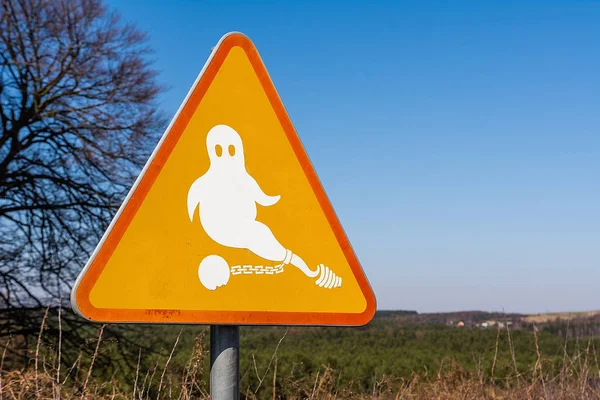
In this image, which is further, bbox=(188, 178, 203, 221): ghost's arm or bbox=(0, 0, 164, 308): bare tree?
bbox=(0, 0, 164, 308): bare tree

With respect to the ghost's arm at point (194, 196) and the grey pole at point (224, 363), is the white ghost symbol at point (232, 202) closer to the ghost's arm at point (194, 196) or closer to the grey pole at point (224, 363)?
the ghost's arm at point (194, 196)

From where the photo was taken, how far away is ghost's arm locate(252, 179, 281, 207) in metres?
1.89

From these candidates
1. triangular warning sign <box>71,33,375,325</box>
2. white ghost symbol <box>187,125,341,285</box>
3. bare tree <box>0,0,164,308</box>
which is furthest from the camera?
bare tree <box>0,0,164,308</box>

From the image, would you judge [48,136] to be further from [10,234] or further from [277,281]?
[277,281]

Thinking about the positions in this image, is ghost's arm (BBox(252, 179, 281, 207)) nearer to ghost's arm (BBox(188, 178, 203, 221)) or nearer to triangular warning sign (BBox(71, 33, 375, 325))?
triangular warning sign (BBox(71, 33, 375, 325))

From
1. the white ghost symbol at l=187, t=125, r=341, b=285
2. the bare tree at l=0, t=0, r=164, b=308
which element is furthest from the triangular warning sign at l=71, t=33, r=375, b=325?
the bare tree at l=0, t=0, r=164, b=308

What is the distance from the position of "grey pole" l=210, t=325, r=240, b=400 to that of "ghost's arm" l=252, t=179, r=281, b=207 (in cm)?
37

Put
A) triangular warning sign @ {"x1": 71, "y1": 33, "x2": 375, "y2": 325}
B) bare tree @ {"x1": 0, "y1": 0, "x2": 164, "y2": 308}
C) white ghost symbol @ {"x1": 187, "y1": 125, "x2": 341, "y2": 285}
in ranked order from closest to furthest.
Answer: triangular warning sign @ {"x1": 71, "y1": 33, "x2": 375, "y2": 325} → white ghost symbol @ {"x1": 187, "y1": 125, "x2": 341, "y2": 285} → bare tree @ {"x1": 0, "y1": 0, "x2": 164, "y2": 308}

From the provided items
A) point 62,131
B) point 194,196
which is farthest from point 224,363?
point 62,131

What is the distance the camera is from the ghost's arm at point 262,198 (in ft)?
6.19

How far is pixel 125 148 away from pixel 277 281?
25.5 feet

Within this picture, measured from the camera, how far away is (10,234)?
8.57m

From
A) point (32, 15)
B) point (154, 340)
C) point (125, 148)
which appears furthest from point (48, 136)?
point (154, 340)

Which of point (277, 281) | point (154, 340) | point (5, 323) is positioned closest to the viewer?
point (277, 281)
